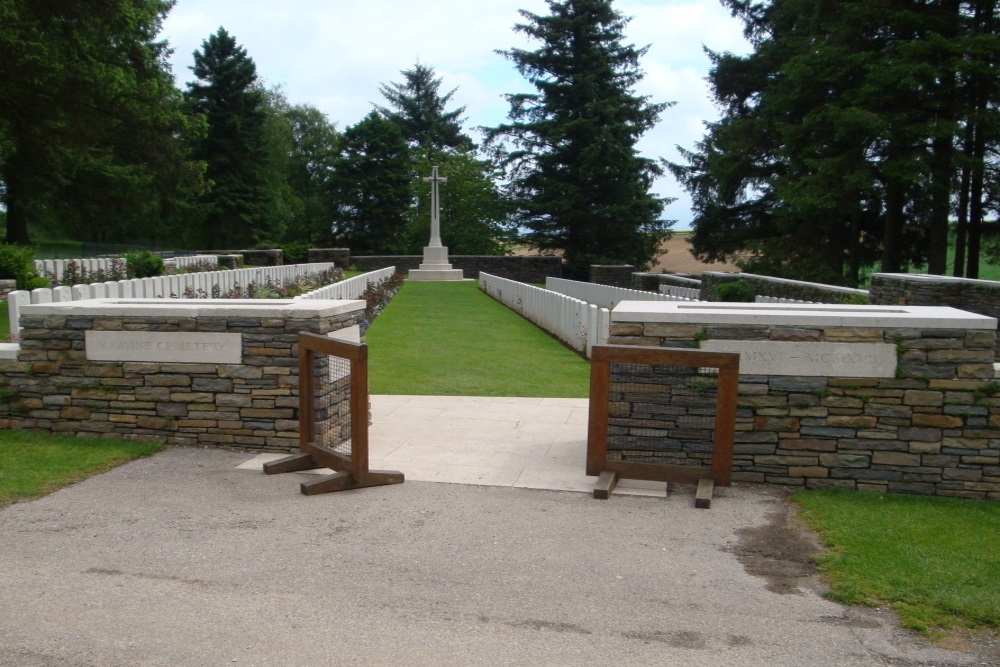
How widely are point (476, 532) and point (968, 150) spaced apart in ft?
83.4

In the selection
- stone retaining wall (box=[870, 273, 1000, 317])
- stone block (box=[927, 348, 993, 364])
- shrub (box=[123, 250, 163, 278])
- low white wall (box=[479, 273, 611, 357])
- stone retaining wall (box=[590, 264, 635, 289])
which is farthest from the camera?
stone retaining wall (box=[590, 264, 635, 289])

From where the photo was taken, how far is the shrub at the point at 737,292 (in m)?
17.0

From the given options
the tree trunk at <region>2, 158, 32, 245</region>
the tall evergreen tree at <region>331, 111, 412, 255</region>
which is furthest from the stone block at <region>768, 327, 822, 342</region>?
the tall evergreen tree at <region>331, 111, 412, 255</region>

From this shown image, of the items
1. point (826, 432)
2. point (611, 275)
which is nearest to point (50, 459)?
point (826, 432)

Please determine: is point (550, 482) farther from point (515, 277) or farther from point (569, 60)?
point (569, 60)

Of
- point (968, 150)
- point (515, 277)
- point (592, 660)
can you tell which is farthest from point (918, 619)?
point (515, 277)

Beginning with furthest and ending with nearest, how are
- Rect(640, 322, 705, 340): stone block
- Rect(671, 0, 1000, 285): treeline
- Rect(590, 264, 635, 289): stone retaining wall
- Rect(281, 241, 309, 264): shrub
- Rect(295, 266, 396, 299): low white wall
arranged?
Rect(281, 241, 309, 264): shrub
Rect(590, 264, 635, 289): stone retaining wall
Rect(671, 0, 1000, 285): treeline
Rect(295, 266, 396, 299): low white wall
Rect(640, 322, 705, 340): stone block

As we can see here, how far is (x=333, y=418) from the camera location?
619 cm

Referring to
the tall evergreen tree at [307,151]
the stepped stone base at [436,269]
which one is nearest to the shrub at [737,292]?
the stepped stone base at [436,269]

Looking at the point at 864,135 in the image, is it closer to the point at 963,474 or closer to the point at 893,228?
the point at 893,228

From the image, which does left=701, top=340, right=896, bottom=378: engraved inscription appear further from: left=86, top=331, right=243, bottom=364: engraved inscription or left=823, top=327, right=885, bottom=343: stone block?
left=86, top=331, right=243, bottom=364: engraved inscription

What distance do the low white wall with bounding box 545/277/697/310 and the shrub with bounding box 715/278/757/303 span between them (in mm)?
1014

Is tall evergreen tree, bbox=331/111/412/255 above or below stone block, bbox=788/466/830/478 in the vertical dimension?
above

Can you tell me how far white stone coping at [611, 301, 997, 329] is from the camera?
5402 mm
